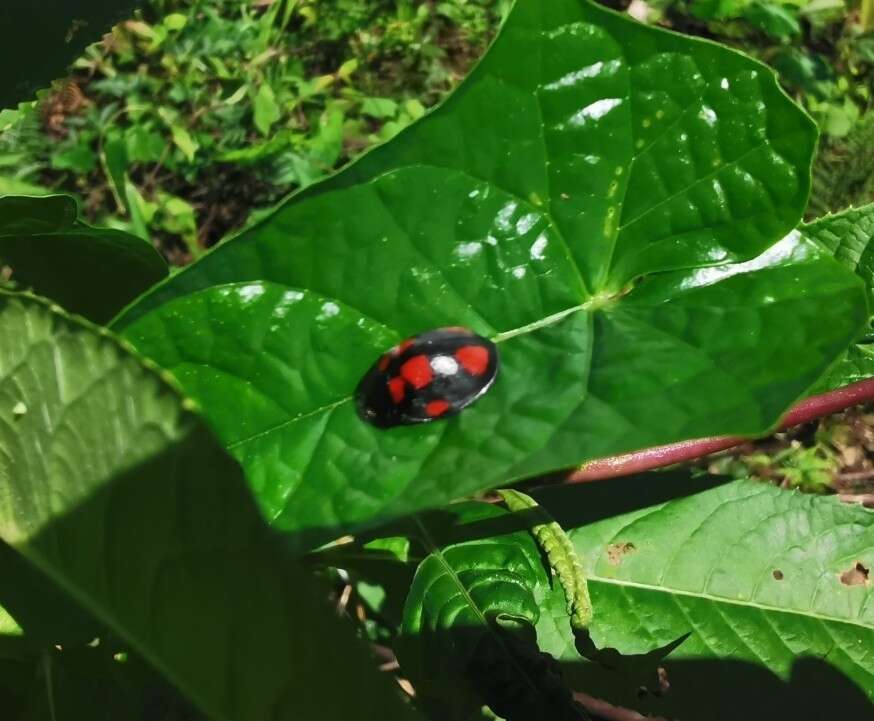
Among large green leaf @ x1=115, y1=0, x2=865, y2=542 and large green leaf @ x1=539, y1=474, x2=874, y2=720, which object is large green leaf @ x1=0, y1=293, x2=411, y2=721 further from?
large green leaf @ x1=539, y1=474, x2=874, y2=720

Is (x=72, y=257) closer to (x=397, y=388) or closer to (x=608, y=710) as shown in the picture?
(x=397, y=388)

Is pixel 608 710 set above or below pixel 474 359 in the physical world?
below

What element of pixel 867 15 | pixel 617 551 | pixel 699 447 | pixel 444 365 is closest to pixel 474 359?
pixel 444 365

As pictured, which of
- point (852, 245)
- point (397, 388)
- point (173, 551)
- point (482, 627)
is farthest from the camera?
point (852, 245)

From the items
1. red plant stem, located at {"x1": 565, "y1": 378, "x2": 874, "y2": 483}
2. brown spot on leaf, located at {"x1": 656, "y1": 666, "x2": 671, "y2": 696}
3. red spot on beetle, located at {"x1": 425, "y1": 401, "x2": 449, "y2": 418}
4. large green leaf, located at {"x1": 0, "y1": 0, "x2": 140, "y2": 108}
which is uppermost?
large green leaf, located at {"x1": 0, "y1": 0, "x2": 140, "y2": 108}

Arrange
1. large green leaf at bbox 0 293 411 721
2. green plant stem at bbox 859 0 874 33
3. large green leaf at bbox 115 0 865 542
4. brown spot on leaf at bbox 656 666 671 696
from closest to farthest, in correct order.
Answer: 1. large green leaf at bbox 0 293 411 721
2. large green leaf at bbox 115 0 865 542
3. brown spot on leaf at bbox 656 666 671 696
4. green plant stem at bbox 859 0 874 33

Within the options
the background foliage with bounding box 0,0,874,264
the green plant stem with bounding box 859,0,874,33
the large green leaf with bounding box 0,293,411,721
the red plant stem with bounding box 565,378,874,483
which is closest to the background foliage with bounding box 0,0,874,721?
the large green leaf with bounding box 0,293,411,721
